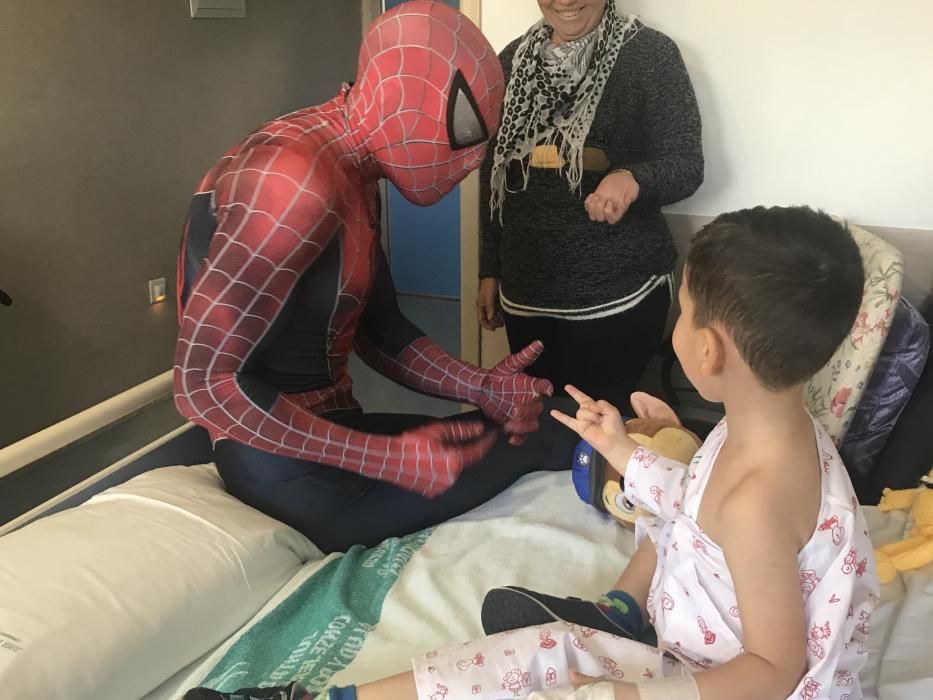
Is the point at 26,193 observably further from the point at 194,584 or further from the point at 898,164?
the point at 898,164

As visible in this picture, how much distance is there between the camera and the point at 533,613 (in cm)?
97

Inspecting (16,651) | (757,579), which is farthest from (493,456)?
(16,651)

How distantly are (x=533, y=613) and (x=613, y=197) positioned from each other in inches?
30.3

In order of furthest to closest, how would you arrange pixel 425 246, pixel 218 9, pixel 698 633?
pixel 425 246 < pixel 218 9 < pixel 698 633

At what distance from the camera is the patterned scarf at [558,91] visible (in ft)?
5.02

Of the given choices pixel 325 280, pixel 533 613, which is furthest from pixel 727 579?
pixel 325 280

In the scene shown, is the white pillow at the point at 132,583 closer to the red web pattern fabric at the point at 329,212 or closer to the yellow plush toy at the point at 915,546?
the red web pattern fabric at the point at 329,212

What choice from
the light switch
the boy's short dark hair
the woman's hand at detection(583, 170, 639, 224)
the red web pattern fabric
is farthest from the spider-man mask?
the light switch

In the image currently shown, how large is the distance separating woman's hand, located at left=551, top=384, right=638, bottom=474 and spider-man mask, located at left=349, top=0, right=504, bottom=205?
386 mm

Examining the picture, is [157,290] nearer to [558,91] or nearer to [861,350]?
[558,91]

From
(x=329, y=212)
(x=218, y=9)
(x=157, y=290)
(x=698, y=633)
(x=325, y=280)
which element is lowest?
(x=698, y=633)

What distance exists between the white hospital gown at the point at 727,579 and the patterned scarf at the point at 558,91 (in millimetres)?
743

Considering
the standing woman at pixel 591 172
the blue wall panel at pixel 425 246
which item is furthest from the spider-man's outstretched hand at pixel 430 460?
the blue wall panel at pixel 425 246

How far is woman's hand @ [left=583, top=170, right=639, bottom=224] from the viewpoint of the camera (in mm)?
1423
